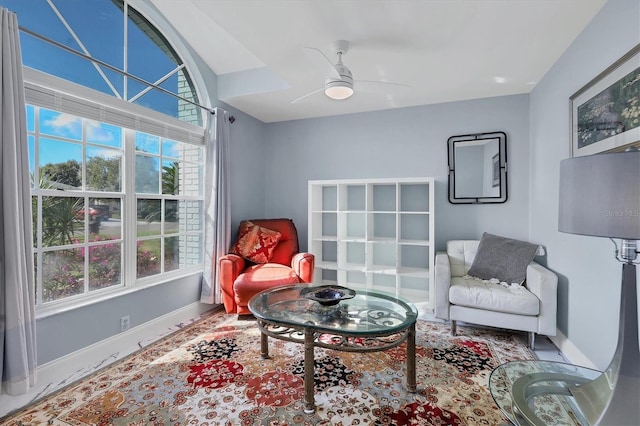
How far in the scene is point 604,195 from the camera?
109 centimetres

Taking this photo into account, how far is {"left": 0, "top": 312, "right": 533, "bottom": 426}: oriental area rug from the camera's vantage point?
1.64 meters

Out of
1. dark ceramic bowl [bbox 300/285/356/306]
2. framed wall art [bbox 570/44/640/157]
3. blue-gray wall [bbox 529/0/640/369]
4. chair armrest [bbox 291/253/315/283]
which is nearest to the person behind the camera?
framed wall art [bbox 570/44/640/157]

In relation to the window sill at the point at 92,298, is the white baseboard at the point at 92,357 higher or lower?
lower

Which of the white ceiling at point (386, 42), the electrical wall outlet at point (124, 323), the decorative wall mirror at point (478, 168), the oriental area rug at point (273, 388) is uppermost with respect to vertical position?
the white ceiling at point (386, 42)

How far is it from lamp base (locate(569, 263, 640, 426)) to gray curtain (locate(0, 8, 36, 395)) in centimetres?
276

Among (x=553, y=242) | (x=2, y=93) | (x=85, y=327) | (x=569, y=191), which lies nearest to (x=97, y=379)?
(x=85, y=327)

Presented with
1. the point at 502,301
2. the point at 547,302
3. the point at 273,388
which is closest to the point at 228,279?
the point at 273,388

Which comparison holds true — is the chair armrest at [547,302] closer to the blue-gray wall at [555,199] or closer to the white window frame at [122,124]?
the blue-gray wall at [555,199]

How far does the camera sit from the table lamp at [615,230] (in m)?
1.03

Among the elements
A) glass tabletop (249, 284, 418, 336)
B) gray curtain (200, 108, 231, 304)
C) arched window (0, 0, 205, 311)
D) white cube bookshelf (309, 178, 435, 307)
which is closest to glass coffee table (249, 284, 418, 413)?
glass tabletop (249, 284, 418, 336)

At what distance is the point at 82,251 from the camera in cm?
230

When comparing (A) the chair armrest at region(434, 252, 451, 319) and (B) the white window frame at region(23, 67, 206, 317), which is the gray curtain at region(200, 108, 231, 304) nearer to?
(B) the white window frame at region(23, 67, 206, 317)

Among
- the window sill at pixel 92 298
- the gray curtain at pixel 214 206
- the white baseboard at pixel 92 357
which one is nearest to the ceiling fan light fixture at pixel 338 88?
the gray curtain at pixel 214 206

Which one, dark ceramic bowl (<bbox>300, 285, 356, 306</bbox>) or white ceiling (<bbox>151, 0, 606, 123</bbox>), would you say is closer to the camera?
white ceiling (<bbox>151, 0, 606, 123</bbox>)
